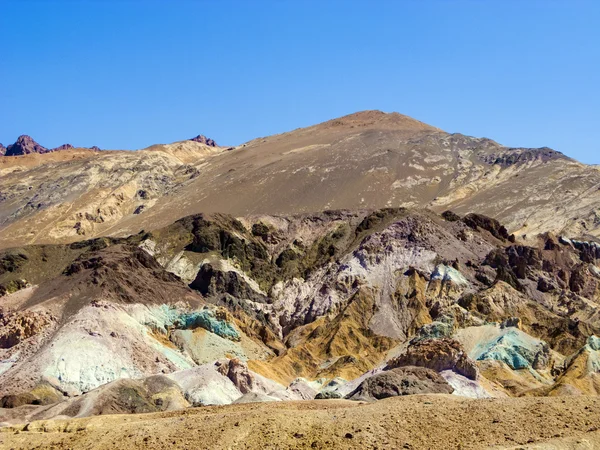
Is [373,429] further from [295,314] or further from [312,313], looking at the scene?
[295,314]

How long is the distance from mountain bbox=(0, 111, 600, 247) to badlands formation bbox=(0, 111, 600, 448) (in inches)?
28.2

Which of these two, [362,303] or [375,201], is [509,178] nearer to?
[375,201]

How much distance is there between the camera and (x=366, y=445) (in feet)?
88.7

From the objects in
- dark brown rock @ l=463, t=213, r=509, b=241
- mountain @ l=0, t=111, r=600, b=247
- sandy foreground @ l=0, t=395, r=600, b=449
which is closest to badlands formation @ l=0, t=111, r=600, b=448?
sandy foreground @ l=0, t=395, r=600, b=449

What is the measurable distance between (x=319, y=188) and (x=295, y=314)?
205 feet

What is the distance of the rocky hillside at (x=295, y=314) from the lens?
64.1 m

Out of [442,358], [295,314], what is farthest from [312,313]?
[442,358]

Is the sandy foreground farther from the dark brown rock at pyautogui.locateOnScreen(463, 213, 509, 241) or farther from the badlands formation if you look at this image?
the dark brown rock at pyautogui.locateOnScreen(463, 213, 509, 241)

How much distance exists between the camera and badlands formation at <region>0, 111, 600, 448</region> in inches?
1174

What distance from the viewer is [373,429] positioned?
28109 mm

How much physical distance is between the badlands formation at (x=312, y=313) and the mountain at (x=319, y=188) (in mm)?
717

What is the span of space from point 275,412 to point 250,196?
132 metres

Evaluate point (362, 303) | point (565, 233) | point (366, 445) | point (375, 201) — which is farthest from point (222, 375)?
point (375, 201)

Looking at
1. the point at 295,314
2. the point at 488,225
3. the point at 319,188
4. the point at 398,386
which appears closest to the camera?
the point at 398,386
